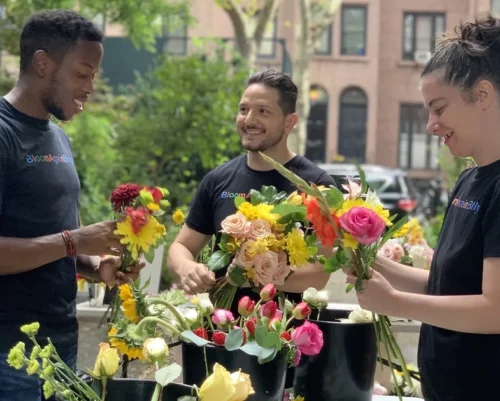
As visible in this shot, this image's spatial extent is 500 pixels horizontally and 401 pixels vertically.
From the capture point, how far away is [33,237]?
2484 millimetres

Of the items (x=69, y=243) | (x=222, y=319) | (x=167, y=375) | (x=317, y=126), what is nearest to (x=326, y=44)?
(x=317, y=126)

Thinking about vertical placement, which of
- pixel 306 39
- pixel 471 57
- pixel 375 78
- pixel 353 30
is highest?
pixel 353 30

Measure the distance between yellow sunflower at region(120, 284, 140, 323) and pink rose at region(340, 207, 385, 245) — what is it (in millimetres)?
533

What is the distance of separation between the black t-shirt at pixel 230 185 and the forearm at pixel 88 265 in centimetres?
44

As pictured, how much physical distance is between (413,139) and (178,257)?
2722 cm

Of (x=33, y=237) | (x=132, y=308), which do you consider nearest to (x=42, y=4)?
(x=33, y=237)

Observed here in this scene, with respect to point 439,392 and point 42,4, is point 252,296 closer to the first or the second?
point 439,392

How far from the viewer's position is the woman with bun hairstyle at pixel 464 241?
6.11 ft

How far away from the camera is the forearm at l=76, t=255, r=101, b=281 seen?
9.23 feet

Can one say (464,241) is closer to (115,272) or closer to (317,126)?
(115,272)

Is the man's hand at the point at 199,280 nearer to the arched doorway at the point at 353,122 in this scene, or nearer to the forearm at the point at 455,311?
the forearm at the point at 455,311

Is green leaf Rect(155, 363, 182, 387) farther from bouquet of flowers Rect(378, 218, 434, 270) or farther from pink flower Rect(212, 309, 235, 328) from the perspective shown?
bouquet of flowers Rect(378, 218, 434, 270)

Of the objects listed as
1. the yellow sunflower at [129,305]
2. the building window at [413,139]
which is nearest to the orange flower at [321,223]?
the yellow sunflower at [129,305]

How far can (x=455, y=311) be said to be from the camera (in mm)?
1841
